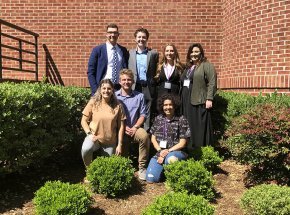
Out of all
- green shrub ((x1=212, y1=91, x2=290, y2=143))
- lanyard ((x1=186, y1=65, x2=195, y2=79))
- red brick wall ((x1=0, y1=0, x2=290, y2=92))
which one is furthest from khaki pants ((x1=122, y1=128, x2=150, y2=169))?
red brick wall ((x1=0, y1=0, x2=290, y2=92))

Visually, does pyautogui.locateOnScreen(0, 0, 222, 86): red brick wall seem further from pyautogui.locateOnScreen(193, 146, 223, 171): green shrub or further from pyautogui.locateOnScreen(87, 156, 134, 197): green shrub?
pyautogui.locateOnScreen(87, 156, 134, 197): green shrub

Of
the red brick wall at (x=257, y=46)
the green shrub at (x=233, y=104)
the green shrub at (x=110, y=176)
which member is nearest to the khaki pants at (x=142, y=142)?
the green shrub at (x=110, y=176)

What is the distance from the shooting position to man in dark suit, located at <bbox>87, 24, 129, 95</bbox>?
17.8ft

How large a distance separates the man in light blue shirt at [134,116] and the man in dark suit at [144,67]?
0.88 feet

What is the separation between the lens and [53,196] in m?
3.80

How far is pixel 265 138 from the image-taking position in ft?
14.3

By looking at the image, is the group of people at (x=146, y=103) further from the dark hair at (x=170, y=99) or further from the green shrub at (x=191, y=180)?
the green shrub at (x=191, y=180)

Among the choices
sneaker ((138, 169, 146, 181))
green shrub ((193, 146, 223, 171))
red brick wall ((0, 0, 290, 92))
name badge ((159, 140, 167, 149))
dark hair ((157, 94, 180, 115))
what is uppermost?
red brick wall ((0, 0, 290, 92))

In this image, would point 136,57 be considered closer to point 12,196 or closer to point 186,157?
point 186,157

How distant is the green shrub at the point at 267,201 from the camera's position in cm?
349

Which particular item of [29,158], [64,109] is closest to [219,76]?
[64,109]

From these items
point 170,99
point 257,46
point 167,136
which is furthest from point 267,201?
point 257,46

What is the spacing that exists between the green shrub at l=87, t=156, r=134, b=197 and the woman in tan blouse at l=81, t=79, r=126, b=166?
1.39 ft

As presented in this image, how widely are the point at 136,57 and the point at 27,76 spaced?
13.9 ft
